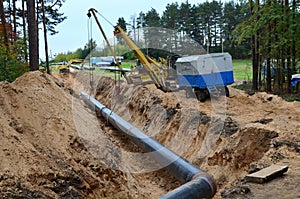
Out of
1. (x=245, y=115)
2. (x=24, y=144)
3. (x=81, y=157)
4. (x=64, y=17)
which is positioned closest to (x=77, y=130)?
(x=81, y=157)

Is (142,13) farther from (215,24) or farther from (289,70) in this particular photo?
(289,70)

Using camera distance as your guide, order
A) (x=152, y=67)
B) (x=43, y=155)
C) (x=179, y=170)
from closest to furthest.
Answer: (x=43, y=155) < (x=179, y=170) < (x=152, y=67)

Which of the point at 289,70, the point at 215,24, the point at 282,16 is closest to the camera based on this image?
the point at 282,16

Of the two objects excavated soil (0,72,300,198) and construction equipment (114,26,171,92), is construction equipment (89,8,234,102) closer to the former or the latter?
excavated soil (0,72,300,198)

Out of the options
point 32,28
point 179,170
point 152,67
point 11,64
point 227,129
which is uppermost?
point 32,28

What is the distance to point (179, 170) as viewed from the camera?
28.7 feet

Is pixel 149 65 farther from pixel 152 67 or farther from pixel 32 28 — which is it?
pixel 32 28

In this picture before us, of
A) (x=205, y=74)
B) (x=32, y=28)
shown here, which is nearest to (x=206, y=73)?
(x=205, y=74)

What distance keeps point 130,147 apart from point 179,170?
5482 millimetres

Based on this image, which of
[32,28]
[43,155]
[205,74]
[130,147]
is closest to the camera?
[43,155]

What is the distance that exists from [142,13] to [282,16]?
38.7 m

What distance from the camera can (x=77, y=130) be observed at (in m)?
10.1

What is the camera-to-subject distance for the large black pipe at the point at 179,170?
6641 mm

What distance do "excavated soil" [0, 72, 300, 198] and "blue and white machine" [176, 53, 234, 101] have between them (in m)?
1.10
